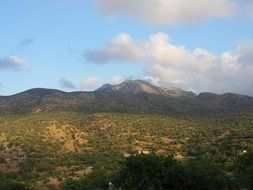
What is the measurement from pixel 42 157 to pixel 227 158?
37.7 metres

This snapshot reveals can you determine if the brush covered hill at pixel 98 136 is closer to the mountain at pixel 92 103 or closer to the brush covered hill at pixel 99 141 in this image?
the brush covered hill at pixel 99 141

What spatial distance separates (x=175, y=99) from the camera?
19225 centimetres

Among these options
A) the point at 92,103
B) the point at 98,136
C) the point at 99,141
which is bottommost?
the point at 99,141

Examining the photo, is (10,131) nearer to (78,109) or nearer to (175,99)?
(78,109)

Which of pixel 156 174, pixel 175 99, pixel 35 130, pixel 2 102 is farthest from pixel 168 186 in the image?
pixel 175 99

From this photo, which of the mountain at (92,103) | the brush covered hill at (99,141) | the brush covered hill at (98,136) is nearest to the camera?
the brush covered hill at (99,141)

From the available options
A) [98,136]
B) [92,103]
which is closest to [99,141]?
[98,136]

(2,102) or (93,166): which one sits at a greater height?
(2,102)

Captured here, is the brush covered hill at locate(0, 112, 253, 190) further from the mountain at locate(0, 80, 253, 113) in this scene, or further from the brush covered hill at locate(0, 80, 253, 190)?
the mountain at locate(0, 80, 253, 113)

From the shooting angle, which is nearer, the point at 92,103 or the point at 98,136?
the point at 98,136

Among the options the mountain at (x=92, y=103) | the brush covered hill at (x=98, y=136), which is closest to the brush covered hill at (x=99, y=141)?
the brush covered hill at (x=98, y=136)

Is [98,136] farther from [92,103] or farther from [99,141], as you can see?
[92,103]

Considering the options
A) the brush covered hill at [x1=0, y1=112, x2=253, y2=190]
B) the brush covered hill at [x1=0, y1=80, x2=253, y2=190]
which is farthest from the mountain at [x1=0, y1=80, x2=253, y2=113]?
the brush covered hill at [x1=0, y1=112, x2=253, y2=190]

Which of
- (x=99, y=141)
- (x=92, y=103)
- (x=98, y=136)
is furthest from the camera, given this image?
(x=92, y=103)
